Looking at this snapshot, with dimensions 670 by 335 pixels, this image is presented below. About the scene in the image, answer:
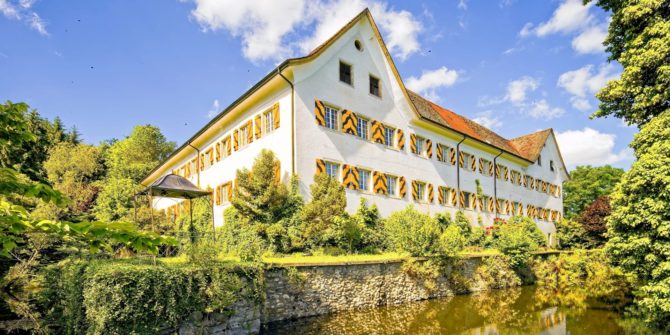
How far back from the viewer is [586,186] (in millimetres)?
52344

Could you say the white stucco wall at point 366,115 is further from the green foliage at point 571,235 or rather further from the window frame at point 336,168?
the green foliage at point 571,235

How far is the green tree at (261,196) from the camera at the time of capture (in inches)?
688

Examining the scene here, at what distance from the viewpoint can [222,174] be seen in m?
24.2

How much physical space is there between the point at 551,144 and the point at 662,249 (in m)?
34.2

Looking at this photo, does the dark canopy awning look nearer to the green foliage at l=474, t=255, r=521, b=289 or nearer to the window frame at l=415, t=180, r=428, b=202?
the window frame at l=415, t=180, r=428, b=202

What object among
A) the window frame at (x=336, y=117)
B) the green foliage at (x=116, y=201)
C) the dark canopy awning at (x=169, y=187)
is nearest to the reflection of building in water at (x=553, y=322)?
the window frame at (x=336, y=117)

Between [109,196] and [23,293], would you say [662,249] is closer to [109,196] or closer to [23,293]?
[23,293]

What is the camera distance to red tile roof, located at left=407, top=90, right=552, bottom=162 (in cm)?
2766

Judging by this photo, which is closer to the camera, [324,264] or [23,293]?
[324,264]

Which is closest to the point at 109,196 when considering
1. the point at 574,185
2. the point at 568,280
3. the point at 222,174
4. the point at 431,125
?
the point at 222,174

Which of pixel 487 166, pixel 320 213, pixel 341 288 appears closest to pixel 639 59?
pixel 341 288

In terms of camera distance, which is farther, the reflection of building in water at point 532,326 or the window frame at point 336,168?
the window frame at point 336,168

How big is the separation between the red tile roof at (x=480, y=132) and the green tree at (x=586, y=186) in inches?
671

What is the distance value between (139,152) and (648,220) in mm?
50918
